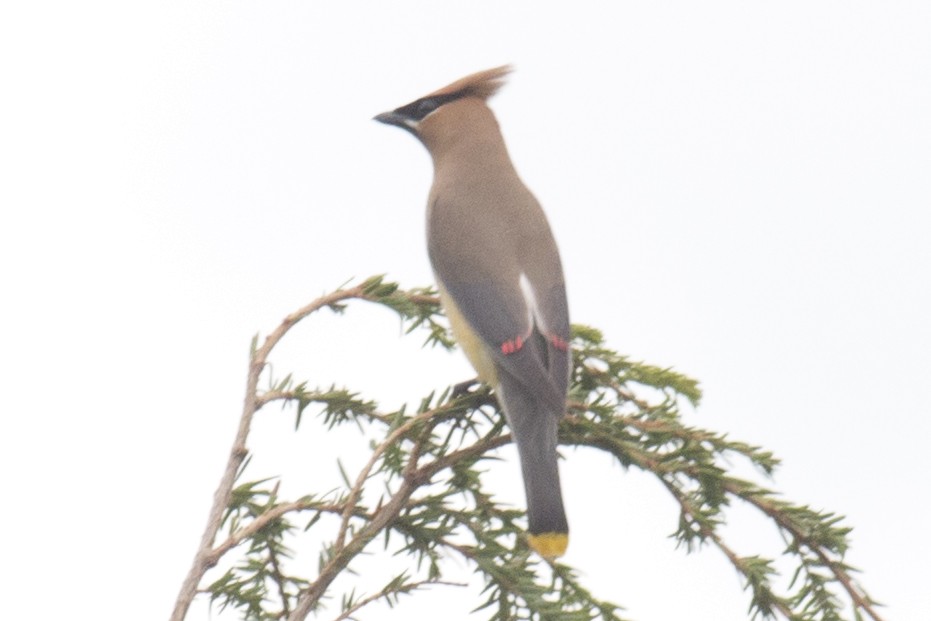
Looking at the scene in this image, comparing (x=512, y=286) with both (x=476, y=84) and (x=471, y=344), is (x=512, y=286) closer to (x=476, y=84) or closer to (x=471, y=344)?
(x=471, y=344)

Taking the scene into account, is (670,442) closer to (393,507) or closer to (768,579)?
(768,579)

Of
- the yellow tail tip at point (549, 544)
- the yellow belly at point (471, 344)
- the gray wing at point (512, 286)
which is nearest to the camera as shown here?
the yellow tail tip at point (549, 544)

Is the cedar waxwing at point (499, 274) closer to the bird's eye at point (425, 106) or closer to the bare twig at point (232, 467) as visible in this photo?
the bird's eye at point (425, 106)

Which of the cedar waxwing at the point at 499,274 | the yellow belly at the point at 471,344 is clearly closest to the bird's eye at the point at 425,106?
the cedar waxwing at the point at 499,274

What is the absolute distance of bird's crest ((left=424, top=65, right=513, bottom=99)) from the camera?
13.9 ft

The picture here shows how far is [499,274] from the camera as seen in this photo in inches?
135

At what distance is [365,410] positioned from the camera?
2.47 meters

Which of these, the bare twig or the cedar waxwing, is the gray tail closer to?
the cedar waxwing

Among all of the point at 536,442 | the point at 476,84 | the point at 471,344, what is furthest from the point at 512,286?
the point at 476,84

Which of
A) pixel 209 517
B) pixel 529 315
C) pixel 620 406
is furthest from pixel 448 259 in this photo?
pixel 209 517

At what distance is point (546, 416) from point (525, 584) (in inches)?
26.3

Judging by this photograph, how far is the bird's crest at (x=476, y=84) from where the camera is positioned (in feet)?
13.9

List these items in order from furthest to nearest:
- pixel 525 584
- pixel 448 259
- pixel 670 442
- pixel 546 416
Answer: pixel 448 259
pixel 546 416
pixel 670 442
pixel 525 584

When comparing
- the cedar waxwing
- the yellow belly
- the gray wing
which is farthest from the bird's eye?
the yellow belly
